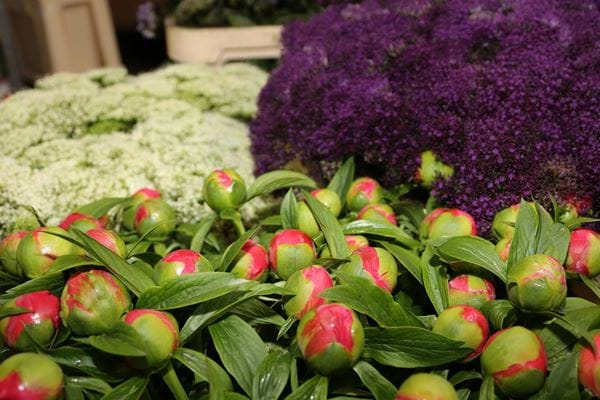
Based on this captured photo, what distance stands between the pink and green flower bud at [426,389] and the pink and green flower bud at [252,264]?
0.25 meters

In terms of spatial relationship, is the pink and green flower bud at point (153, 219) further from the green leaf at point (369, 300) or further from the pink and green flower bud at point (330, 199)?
the green leaf at point (369, 300)

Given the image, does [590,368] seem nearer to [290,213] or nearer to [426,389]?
[426,389]

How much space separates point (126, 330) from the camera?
58 cm

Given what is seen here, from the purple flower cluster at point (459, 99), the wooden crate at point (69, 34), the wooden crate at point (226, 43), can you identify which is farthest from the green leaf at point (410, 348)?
the wooden crate at point (69, 34)

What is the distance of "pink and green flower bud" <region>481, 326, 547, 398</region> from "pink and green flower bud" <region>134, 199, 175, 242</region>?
20.6 inches

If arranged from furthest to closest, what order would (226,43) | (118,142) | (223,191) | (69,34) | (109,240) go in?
(69,34), (226,43), (118,142), (223,191), (109,240)

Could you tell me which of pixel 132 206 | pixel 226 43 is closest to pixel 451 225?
pixel 132 206

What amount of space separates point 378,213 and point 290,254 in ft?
0.69

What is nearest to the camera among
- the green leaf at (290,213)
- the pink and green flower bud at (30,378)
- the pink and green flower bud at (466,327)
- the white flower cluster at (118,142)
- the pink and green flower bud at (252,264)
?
the pink and green flower bud at (30,378)

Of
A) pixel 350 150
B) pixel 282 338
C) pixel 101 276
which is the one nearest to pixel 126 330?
pixel 101 276

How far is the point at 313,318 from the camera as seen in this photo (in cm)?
60

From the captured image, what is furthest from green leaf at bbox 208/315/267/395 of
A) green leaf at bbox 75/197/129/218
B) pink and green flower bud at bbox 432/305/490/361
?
green leaf at bbox 75/197/129/218

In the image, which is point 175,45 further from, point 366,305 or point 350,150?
point 366,305

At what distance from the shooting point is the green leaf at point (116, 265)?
0.65m
